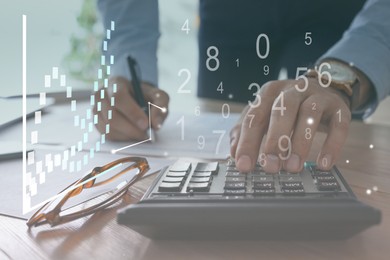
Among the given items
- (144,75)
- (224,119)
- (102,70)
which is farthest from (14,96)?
(224,119)

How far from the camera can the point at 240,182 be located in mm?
302

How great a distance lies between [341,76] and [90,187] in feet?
0.95

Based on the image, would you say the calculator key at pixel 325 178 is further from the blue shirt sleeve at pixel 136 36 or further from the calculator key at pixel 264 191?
the blue shirt sleeve at pixel 136 36

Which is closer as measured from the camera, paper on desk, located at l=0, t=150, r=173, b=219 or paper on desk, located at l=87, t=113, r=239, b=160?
paper on desk, located at l=0, t=150, r=173, b=219

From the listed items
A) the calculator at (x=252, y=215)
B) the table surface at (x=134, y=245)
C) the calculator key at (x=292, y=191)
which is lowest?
the table surface at (x=134, y=245)

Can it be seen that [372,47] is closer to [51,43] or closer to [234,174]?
[234,174]

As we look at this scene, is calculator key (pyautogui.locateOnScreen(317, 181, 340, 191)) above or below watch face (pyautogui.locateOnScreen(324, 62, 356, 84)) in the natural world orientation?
below

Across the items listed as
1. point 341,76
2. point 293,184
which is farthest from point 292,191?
point 341,76

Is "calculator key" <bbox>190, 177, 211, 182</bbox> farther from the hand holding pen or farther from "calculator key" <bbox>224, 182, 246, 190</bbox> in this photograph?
the hand holding pen

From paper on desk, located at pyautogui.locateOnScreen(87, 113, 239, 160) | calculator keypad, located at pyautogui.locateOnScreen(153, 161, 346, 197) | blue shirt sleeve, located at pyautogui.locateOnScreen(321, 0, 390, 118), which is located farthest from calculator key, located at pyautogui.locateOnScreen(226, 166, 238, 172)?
blue shirt sleeve, located at pyautogui.locateOnScreen(321, 0, 390, 118)

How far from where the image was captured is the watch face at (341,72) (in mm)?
469

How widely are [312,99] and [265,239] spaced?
191mm

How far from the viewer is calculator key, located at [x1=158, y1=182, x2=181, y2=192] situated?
0.29 metres
